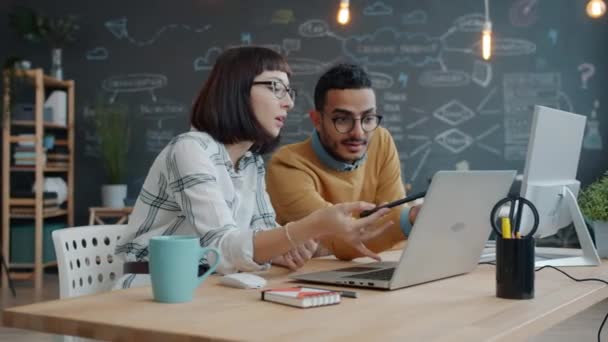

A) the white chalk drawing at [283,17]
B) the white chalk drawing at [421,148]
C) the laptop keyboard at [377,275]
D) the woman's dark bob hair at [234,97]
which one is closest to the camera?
the laptop keyboard at [377,275]

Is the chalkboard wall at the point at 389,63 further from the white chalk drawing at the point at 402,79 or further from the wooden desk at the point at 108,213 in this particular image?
the wooden desk at the point at 108,213

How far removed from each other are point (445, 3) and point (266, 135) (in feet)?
12.5

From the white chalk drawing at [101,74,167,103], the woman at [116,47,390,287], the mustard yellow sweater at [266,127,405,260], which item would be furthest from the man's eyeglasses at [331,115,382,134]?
the white chalk drawing at [101,74,167,103]

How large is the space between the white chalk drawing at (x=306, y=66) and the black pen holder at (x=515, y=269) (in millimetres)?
4352

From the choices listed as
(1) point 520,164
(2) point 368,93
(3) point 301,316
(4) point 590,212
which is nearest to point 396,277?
(3) point 301,316

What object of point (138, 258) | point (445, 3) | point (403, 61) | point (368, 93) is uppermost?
point (445, 3)

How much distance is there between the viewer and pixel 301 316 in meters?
1.01

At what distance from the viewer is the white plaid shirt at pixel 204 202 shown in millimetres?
1443

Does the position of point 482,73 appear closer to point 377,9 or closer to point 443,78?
point 443,78

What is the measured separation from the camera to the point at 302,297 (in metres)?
1.07

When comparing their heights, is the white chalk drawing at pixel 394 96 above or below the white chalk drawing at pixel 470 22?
below

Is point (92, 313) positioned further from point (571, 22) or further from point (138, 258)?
point (571, 22)

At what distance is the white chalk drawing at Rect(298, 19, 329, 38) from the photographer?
5469mm

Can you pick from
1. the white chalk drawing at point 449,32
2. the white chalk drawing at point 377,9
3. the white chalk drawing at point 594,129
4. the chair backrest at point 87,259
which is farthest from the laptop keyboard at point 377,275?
the white chalk drawing at point 377,9
